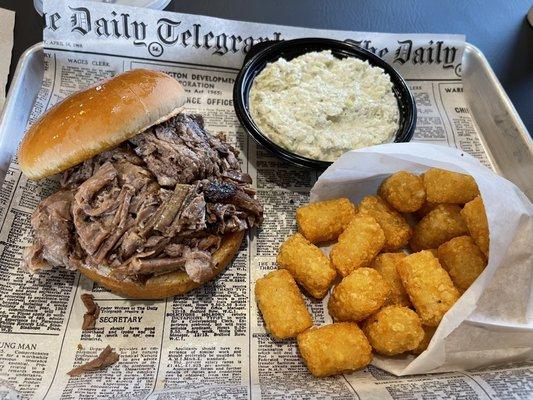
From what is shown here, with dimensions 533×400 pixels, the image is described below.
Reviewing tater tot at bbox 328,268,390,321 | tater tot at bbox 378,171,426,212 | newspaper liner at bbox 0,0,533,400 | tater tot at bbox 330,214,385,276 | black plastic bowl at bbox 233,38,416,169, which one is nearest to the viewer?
newspaper liner at bbox 0,0,533,400

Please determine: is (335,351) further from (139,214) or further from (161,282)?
(139,214)

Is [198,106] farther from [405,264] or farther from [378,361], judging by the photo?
[378,361]

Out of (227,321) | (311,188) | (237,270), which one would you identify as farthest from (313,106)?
(227,321)

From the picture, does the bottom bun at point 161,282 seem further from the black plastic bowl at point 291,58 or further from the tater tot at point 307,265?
the black plastic bowl at point 291,58

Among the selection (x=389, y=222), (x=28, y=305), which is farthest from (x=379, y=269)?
(x=28, y=305)

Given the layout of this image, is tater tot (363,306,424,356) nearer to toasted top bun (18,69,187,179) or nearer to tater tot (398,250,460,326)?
tater tot (398,250,460,326)

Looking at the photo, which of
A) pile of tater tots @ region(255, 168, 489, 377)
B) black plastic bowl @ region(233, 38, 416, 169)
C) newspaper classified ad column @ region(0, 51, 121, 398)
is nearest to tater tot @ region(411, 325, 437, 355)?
pile of tater tots @ region(255, 168, 489, 377)

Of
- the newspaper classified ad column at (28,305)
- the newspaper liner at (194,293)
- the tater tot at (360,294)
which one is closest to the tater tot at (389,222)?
the tater tot at (360,294)
